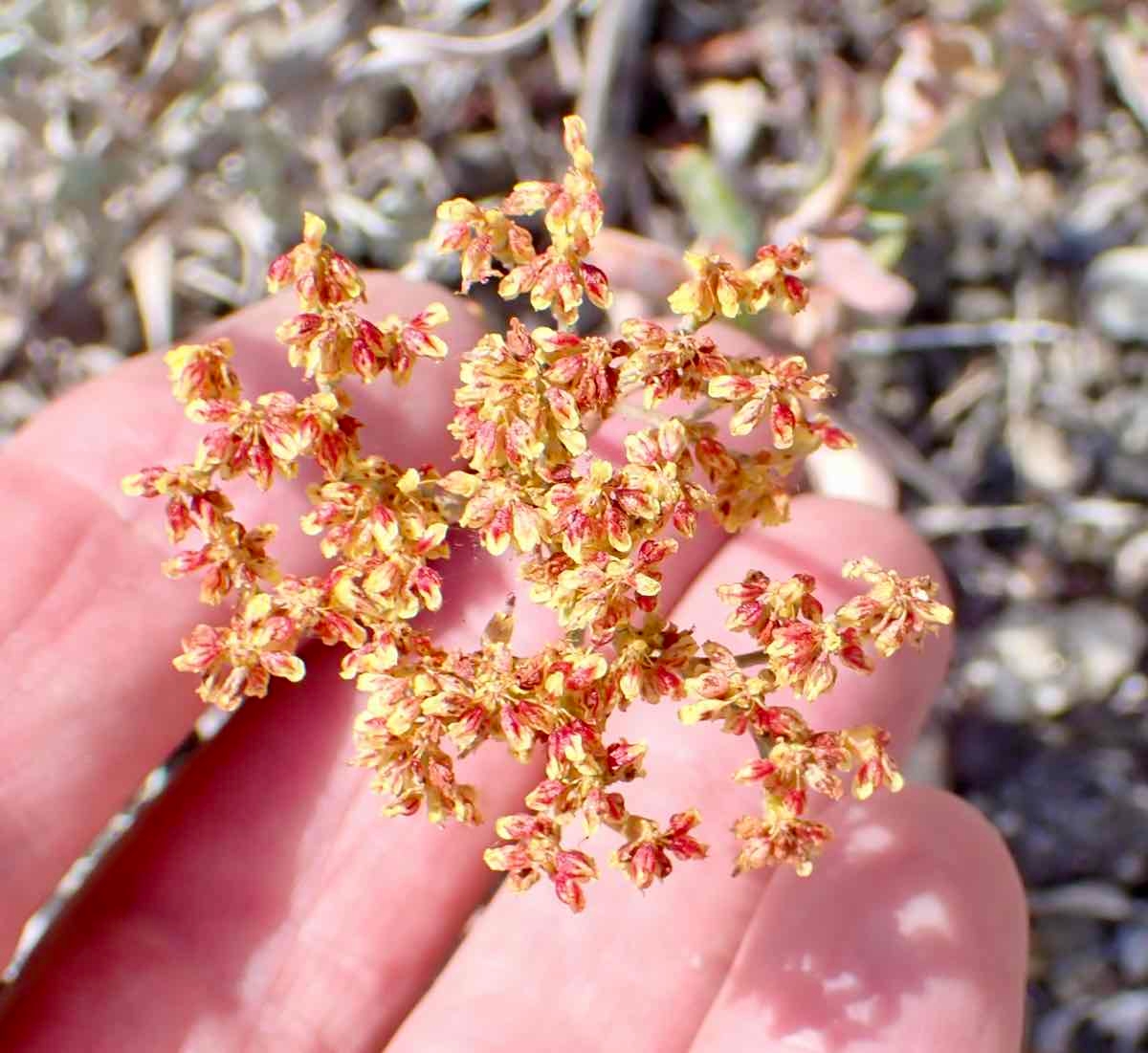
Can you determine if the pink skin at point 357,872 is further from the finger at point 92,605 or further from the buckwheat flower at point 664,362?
the buckwheat flower at point 664,362

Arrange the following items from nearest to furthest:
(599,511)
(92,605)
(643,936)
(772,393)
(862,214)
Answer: (599,511), (772,393), (92,605), (643,936), (862,214)

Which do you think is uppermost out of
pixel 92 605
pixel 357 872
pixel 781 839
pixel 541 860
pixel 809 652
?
pixel 92 605

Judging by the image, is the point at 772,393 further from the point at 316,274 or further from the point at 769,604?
the point at 316,274

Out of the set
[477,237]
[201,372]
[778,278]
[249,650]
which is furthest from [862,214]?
[249,650]

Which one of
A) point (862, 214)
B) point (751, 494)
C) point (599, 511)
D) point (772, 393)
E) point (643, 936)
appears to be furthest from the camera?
point (862, 214)

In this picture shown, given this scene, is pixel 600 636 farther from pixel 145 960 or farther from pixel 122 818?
pixel 122 818

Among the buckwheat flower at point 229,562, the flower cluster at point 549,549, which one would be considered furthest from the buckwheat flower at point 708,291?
the buckwheat flower at point 229,562

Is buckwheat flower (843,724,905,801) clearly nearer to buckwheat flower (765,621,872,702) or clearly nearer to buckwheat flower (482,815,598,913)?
buckwheat flower (765,621,872,702)

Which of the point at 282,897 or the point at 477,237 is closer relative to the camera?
the point at 477,237
